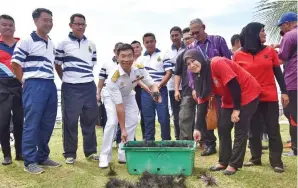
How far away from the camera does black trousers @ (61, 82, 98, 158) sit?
4.98 metres

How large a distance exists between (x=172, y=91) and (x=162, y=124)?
25.9 inches

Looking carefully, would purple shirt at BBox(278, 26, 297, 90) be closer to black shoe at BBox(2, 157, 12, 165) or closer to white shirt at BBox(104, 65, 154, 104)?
white shirt at BBox(104, 65, 154, 104)

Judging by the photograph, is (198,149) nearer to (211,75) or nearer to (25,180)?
(211,75)

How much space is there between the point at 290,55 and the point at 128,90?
2299 millimetres

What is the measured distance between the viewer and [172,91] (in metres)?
6.39

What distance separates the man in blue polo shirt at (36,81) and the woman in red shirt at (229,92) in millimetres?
1847

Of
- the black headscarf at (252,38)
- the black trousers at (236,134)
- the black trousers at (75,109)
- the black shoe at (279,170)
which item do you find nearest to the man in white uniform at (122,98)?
the black trousers at (75,109)

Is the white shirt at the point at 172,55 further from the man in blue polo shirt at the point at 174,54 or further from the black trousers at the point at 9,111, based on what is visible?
the black trousers at the point at 9,111

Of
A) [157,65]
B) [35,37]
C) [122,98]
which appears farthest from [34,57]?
[157,65]

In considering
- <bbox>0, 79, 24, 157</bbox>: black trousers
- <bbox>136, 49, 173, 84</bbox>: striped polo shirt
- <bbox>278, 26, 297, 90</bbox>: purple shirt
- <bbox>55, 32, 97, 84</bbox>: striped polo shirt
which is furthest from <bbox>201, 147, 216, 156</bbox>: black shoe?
<bbox>0, 79, 24, 157</bbox>: black trousers

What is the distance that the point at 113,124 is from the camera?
482 centimetres

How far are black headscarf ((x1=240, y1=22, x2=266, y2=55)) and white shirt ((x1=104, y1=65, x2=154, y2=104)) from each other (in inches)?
58.5

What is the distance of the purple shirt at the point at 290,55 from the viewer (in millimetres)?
4715

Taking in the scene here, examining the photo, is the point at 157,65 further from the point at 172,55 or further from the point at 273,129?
the point at 273,129
